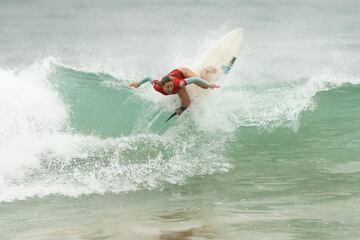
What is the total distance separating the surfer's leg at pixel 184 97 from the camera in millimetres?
9781

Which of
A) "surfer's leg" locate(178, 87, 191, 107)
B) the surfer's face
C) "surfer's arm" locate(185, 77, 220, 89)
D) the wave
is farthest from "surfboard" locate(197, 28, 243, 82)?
the surfer's face

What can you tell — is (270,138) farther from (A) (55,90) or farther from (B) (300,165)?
(A) (55,90)

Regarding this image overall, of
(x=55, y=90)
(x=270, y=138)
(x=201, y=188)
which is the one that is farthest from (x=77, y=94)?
(x=201, y=188)

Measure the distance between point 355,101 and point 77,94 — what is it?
274 inches

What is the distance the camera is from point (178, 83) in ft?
30.3

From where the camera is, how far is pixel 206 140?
10188 millimetres

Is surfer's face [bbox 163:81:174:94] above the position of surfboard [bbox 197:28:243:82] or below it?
below

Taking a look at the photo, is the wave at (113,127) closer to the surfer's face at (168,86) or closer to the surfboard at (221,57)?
the surfboard at (221,57)

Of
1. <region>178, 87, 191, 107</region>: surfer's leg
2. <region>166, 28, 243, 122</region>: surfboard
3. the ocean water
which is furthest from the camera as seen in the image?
<region>166, 28, 243, 122</region>: surfboard

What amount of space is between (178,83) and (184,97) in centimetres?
64

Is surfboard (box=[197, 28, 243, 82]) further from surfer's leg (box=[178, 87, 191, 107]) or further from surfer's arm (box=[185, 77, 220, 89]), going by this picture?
surfer's arm (box=[185, 77, 220, 89])

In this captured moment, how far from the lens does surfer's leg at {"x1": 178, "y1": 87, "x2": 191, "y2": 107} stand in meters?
9.78

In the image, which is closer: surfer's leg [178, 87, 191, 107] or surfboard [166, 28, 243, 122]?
surfer's leg [178, 87, 191, 107]

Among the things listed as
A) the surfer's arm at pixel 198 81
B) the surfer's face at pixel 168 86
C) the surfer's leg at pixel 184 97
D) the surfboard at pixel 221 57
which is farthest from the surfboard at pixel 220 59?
the surfer's face at pixel 168 86
